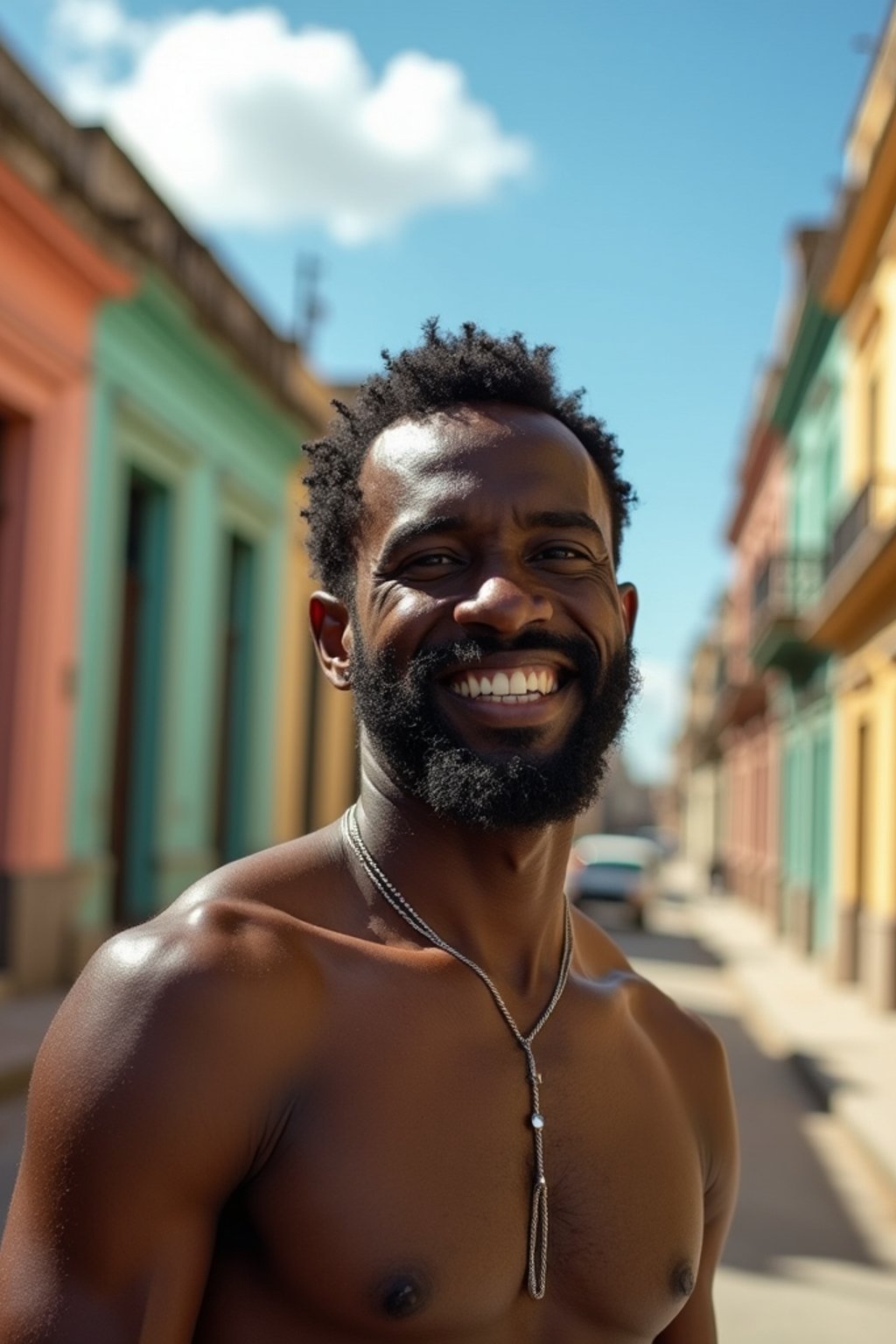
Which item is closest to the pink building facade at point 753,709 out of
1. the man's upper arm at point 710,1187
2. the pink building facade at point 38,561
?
the pink building facade at point 38,561

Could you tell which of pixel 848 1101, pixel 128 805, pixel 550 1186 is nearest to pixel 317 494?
pixel 550 1186

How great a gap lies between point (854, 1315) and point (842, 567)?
1026 centimetres

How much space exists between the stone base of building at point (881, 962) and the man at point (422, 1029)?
37.4ft

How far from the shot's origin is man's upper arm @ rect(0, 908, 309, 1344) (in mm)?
1285

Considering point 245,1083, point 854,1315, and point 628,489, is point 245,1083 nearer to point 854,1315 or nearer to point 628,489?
point 628,489

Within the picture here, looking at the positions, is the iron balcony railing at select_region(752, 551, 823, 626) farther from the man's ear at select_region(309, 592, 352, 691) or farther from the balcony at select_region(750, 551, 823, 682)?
the man's ear at select_region(309, 592, 352, 691)

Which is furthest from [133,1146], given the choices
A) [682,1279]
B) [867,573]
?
[867,573]

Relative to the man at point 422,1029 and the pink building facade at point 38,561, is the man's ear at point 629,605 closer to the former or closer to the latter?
the man at point 422,1029

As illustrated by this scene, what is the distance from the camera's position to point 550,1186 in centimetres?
161

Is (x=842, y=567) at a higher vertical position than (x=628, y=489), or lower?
higher

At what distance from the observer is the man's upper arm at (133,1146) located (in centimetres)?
129

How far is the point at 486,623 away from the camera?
63.1 inches

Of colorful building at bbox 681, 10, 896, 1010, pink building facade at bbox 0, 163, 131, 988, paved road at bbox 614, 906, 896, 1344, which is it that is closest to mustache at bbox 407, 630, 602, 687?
paved road at bbox 614, 906, 896, 1344

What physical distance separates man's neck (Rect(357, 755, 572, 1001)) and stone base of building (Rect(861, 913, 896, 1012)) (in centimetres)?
1166
